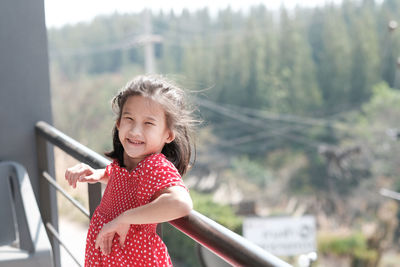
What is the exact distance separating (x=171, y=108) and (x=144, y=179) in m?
0.12

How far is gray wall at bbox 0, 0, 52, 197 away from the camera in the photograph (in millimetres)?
1751

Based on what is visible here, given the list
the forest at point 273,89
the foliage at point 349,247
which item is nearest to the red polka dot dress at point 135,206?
the foliage at point 349,247

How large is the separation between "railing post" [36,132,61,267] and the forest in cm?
1411

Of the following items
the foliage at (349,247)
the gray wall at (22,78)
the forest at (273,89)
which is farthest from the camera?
the forest at (273,89)

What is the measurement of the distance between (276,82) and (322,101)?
183 cm

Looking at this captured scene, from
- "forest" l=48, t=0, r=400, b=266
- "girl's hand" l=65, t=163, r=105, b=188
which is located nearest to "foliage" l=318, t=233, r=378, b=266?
"forest" l=48, t=0, r=400, b=266

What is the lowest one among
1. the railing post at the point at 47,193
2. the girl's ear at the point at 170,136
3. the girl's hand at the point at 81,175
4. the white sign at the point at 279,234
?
the white sign at the point at 279,234

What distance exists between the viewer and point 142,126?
83 centimetres

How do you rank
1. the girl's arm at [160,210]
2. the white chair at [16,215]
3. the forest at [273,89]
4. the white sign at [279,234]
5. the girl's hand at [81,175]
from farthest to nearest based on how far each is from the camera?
the forest at [273,89] < the white sign at [279,234] < the white chair at [16,215] < the girl's hand at [81,175] < the girl's arm at [160,210]

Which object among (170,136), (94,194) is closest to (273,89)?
(94,194)

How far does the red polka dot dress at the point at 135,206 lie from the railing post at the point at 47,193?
94 centimetres

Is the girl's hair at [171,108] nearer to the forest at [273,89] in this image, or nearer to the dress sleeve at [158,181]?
the dress sleeve at [158,181]

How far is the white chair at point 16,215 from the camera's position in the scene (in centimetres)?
116

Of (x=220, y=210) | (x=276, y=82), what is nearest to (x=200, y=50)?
(x=276, y=82)
